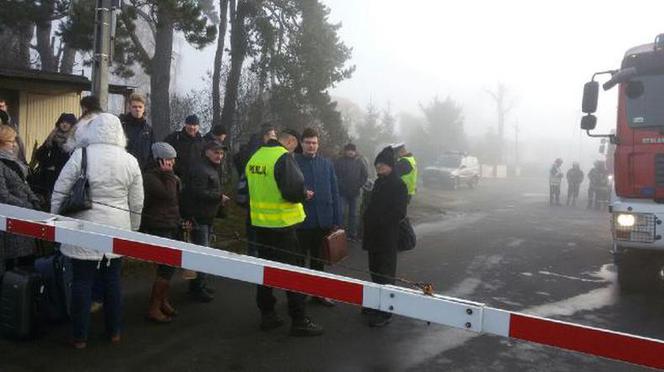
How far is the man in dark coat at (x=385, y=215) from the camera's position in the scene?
5551mm

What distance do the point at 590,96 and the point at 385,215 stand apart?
4269mm

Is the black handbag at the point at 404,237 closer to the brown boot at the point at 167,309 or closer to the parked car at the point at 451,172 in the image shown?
the brown boot at the point at 167,309

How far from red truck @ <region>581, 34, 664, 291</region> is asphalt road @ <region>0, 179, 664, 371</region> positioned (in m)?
0.72

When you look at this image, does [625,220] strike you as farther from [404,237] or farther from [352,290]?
[352,290]

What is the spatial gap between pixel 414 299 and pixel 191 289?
12.2ft

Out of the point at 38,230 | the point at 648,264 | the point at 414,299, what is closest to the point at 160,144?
the point at 38,230

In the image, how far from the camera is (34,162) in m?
6.85

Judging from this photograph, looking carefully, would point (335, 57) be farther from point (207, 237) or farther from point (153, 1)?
point (207, 237)

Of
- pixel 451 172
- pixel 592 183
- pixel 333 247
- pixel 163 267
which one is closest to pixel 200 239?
pixel 163 267

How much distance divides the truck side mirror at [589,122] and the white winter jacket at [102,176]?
6.38 metres

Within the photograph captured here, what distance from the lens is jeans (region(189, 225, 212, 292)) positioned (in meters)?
5.88

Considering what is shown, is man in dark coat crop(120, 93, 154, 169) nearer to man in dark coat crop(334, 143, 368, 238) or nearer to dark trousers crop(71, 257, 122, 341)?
dark trousers crop(71, 257, 122, 341)

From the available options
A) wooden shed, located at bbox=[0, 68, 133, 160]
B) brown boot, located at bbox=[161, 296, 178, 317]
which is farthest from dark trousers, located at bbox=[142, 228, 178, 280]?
wooden shed, located at bbox=[0, 68, 133, 160]

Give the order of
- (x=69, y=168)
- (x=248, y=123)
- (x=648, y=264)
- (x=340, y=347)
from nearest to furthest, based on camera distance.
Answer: (x=69, y=168), (x=340, y=347), (x=648, y=264), (x=248, y=123)
